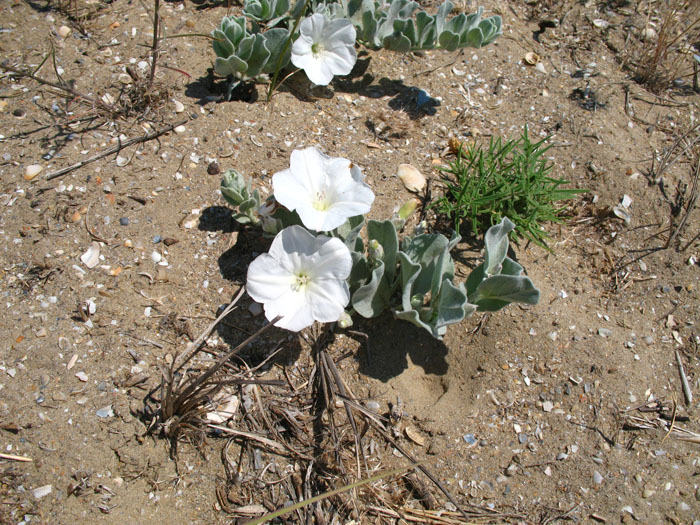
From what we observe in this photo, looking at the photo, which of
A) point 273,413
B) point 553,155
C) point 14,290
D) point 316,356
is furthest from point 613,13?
point 14,290

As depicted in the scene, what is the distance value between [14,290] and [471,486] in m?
2.38

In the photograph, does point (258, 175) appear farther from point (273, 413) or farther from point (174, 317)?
point (273, 413)

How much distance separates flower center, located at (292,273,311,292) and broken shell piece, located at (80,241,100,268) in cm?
107

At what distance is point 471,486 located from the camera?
235 cm

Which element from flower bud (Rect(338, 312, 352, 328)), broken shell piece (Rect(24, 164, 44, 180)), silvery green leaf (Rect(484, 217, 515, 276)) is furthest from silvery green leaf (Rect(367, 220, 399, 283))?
broken shell piece (Rect(24, 164, 44, 180))

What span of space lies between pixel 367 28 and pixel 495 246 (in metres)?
1.85

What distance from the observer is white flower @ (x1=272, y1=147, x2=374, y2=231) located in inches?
87.7

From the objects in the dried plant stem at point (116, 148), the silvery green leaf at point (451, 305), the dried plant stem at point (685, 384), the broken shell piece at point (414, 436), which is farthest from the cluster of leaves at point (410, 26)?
the broken shell piece at point (414, 436)

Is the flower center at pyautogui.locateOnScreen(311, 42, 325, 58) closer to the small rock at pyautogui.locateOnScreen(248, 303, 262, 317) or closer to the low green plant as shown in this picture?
the low green plant

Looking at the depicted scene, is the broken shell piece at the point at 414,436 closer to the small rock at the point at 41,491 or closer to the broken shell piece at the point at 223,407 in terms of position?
the broken shell piece at the point at 223,407

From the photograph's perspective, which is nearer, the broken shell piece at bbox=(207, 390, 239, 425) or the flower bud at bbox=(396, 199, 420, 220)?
the broken shell piece at bbox=(207, 390, 239, 425)

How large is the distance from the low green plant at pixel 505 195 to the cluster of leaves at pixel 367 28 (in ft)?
2.82

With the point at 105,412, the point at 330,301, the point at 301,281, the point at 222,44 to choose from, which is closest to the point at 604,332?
the point at 330,301

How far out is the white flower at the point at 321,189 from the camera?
2227 mm
